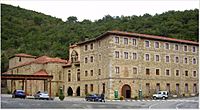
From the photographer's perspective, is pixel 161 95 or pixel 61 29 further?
pixel 61 29

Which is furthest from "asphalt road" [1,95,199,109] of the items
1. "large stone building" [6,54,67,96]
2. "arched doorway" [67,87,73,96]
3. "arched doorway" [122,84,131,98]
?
"large stone building" [6,54,67,96]

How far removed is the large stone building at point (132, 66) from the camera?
48625 millimetres

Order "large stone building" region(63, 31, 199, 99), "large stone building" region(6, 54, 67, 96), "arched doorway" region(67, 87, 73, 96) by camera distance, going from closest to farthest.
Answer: "large stone building" region(63, 31, 199, 99) → "arched doorway" region(67, 87, 73, 96) → "large stone building" region(6, 54, 67, 96)

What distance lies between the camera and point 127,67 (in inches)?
1951

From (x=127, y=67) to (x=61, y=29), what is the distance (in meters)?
53.4

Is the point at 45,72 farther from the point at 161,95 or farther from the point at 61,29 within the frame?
the point at 61,29

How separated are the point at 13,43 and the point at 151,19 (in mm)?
37563

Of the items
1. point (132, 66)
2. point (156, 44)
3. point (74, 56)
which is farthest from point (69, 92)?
point (156, 44)

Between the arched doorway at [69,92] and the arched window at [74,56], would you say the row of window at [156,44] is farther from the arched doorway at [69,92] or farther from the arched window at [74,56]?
the arched doorway at [69,92]

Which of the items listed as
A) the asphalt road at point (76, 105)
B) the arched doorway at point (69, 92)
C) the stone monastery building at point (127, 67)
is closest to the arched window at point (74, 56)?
the stone monastery building at point (127, 67)

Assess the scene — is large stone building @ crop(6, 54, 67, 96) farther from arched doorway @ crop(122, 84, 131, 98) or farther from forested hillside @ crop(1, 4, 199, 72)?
forested hillside @ crop(1, 4, 199, 72)

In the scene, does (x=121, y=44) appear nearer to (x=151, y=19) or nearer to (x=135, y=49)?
(x=135, y=49)

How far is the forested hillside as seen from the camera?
74062 mm

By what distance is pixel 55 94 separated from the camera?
6078cm
